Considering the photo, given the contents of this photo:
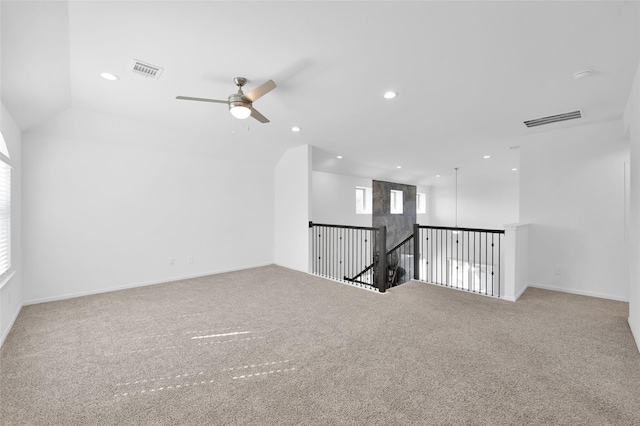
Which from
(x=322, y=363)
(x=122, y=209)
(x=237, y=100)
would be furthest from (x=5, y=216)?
(x=322, y=363)

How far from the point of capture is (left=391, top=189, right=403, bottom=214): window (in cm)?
1016

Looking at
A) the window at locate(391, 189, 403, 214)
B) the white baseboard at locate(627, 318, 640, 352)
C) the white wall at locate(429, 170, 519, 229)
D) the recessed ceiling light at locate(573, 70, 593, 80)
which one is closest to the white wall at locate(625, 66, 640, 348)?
the white baseboard at locate(627, 318, 640, 352)

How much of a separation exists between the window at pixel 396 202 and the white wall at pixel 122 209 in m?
5.93

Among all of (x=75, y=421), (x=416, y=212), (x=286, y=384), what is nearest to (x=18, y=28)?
(x=75, y=421)

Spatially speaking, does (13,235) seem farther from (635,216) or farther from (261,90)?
(635,216)

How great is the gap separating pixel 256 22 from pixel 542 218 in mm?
5091

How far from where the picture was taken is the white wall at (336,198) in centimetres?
772

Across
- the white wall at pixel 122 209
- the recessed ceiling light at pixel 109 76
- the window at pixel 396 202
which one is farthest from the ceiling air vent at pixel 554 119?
the window at pixel 396 202

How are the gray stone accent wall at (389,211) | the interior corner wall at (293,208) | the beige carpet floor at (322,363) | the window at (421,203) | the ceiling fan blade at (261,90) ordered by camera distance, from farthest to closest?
the window at (421,203)
the gray stone accent wall at (389,211)
the interior corner wall at (293,208)
the ceiling fan blade at (261,90)
the beige carpet floor at (322,363)

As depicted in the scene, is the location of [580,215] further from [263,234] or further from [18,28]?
[18,28]

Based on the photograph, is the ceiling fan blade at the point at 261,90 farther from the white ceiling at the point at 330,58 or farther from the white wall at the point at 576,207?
the white wall at the point at 576,207

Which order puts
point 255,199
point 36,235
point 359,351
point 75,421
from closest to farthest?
point 75,421
point 359,351
point 36,235
point 255,199

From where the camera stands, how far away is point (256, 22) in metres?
1.95

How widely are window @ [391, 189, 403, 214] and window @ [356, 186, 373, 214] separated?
126 cm
